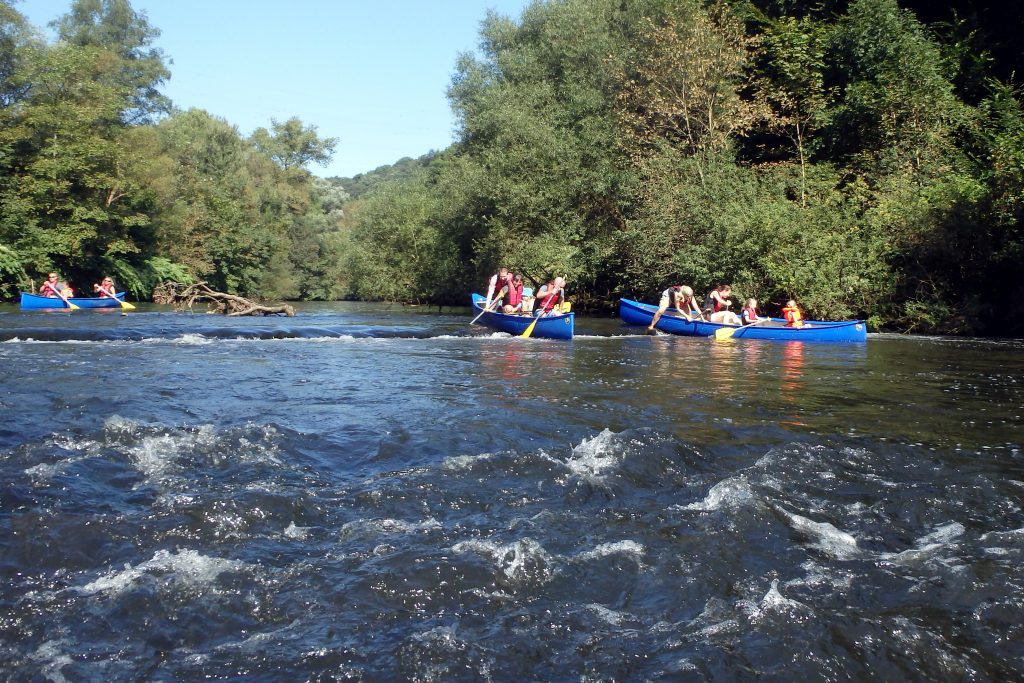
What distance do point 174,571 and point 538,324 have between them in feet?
49.6

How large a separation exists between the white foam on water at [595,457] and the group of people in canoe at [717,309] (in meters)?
12.8

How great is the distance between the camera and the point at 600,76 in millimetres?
30594

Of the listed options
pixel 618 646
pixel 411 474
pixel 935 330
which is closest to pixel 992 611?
pixel 618 646

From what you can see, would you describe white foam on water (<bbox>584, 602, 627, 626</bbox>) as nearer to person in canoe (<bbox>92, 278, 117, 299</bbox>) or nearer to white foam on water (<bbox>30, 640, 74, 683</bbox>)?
white foam on water (<bbox>30, 640, 74, 683</bbox>)

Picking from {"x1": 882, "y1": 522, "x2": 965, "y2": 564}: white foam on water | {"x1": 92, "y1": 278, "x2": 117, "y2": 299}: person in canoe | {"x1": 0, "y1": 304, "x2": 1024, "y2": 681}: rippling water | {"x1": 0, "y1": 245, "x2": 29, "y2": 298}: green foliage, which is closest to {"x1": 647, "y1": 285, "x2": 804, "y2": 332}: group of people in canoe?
{"x1": 0, "y1": 304, "x2": 1024, "y2": 681}: rippling water

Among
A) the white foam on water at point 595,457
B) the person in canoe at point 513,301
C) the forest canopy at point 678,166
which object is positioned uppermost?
the forest canopy at point 678,166

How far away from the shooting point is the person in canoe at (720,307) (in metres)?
20.1

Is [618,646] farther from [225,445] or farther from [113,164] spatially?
[113,164]

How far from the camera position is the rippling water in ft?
12.0

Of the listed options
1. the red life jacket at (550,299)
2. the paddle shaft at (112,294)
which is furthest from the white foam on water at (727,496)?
the paddle shaft at (112,294)

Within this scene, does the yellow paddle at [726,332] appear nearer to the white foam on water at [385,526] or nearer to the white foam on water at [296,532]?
the white foam on water at [385,526]

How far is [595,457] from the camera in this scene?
22.4 feet

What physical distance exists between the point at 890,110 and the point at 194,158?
42.4 m

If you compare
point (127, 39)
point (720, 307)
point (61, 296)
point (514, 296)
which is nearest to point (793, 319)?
point (720, 307)
